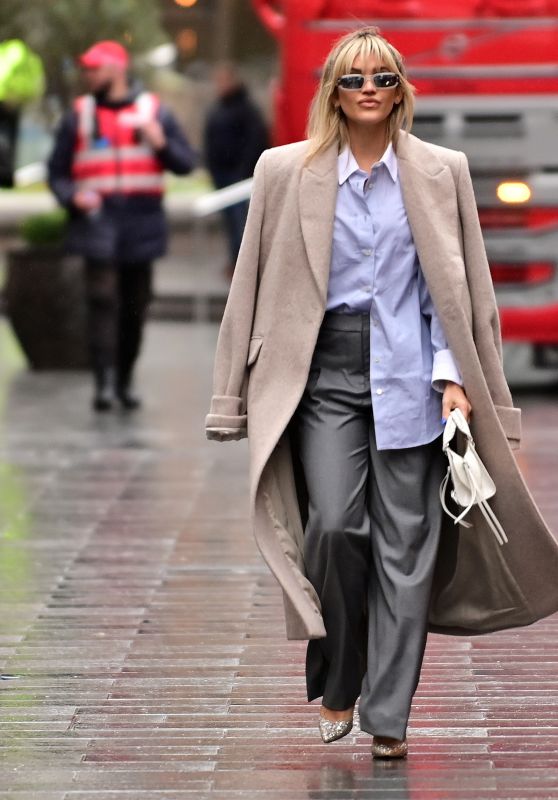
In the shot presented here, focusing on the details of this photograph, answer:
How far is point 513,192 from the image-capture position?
35.4 feet

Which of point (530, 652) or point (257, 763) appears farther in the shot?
point (530, 652)

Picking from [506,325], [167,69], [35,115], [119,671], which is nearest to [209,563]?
[119,671]

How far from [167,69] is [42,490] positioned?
7.32 meters

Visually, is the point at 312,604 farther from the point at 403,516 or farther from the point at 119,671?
the point at 119,671

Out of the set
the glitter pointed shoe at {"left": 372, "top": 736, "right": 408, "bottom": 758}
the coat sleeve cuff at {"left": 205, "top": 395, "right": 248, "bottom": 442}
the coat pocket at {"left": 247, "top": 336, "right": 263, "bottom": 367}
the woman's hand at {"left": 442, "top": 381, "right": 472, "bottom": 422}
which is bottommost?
the glitter pointed shoe at {"left": 372, "top": 736, "right": 408, "bottom": 758}

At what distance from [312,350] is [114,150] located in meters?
6.33

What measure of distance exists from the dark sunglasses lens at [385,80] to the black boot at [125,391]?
6.58 meters

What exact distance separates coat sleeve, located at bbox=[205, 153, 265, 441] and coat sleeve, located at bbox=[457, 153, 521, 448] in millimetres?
490

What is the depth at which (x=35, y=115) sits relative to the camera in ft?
46.5

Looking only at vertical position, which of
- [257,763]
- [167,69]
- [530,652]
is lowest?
[167,69]

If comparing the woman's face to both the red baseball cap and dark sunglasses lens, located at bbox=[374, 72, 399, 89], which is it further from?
the red baseball cap

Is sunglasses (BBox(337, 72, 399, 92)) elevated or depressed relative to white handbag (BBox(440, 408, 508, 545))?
elevated

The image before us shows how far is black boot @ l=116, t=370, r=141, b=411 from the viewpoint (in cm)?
1095

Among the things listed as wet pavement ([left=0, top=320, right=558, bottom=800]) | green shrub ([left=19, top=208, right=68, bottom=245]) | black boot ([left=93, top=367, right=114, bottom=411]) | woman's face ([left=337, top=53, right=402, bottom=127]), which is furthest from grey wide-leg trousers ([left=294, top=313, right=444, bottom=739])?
green shrub ([left=19, top=208, right=68, bottom=245])
